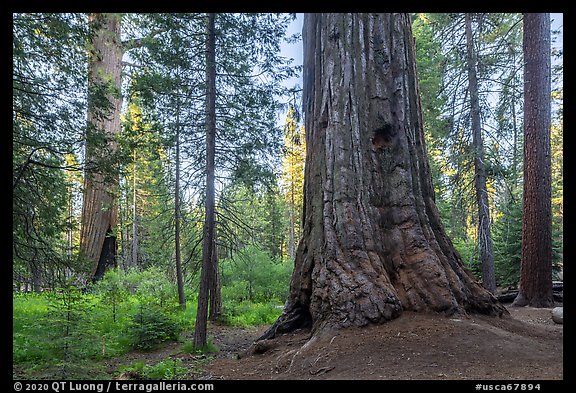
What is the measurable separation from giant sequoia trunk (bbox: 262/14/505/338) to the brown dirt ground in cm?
24

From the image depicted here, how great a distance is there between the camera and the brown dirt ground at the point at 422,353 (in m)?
3.00

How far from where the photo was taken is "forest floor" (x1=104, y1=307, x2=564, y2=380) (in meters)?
3.00

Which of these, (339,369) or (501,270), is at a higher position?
(339,369)

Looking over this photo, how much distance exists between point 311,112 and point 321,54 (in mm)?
965

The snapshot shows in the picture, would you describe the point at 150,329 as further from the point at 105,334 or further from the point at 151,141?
the point at 151,141

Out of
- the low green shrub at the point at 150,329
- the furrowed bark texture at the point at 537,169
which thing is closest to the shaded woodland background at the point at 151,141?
the low green shrub at the point at 150,329

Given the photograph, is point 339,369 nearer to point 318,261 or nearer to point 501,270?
point 318,261

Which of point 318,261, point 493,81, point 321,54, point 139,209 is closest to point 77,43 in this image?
point 321,54

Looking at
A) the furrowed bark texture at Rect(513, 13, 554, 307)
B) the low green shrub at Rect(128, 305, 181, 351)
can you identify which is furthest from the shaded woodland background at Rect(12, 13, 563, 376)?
the furrowed bark texture at Rect(513, 13, 554, 307)

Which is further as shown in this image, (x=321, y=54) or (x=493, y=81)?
(x=493, y=81)

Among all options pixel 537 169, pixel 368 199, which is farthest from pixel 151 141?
pixel 537 169

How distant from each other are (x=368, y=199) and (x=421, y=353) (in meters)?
2.12

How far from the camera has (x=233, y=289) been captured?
15.4m

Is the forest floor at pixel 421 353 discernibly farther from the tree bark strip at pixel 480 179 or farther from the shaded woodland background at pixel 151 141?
the tree bark strip at pixel 480 179
